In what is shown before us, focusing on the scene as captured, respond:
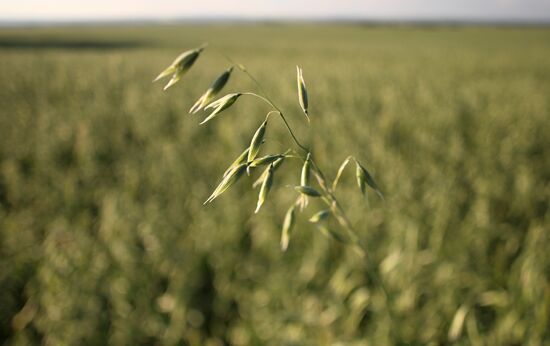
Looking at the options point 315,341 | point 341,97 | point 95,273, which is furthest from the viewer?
point 341,97

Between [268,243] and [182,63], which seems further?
[268,243]

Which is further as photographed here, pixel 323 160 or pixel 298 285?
pixel 323 160

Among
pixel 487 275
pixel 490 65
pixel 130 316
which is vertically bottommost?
pixel 490 65

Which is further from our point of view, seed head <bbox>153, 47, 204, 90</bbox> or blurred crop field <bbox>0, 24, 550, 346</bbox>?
blurred crop field <bbox>0, 24, 550, 346</bbox>

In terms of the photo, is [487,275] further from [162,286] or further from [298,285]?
[162,286]

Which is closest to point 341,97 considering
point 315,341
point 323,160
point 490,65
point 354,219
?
point 323,160

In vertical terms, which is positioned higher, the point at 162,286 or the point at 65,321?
the point at 65,321

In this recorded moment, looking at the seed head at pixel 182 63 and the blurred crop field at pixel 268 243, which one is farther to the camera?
the blurred crop field at pixel 268 243

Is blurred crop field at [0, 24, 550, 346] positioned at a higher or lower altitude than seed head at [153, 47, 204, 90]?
lower

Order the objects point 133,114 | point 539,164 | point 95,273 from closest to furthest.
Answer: point 95,273
point 539,164
point 133,114

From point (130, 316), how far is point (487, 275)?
1.83 m

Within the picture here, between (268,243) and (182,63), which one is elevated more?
(182,63)

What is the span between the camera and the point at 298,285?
2047 millimetres

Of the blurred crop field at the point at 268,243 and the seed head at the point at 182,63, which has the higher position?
the seed head at the point at 182,63
